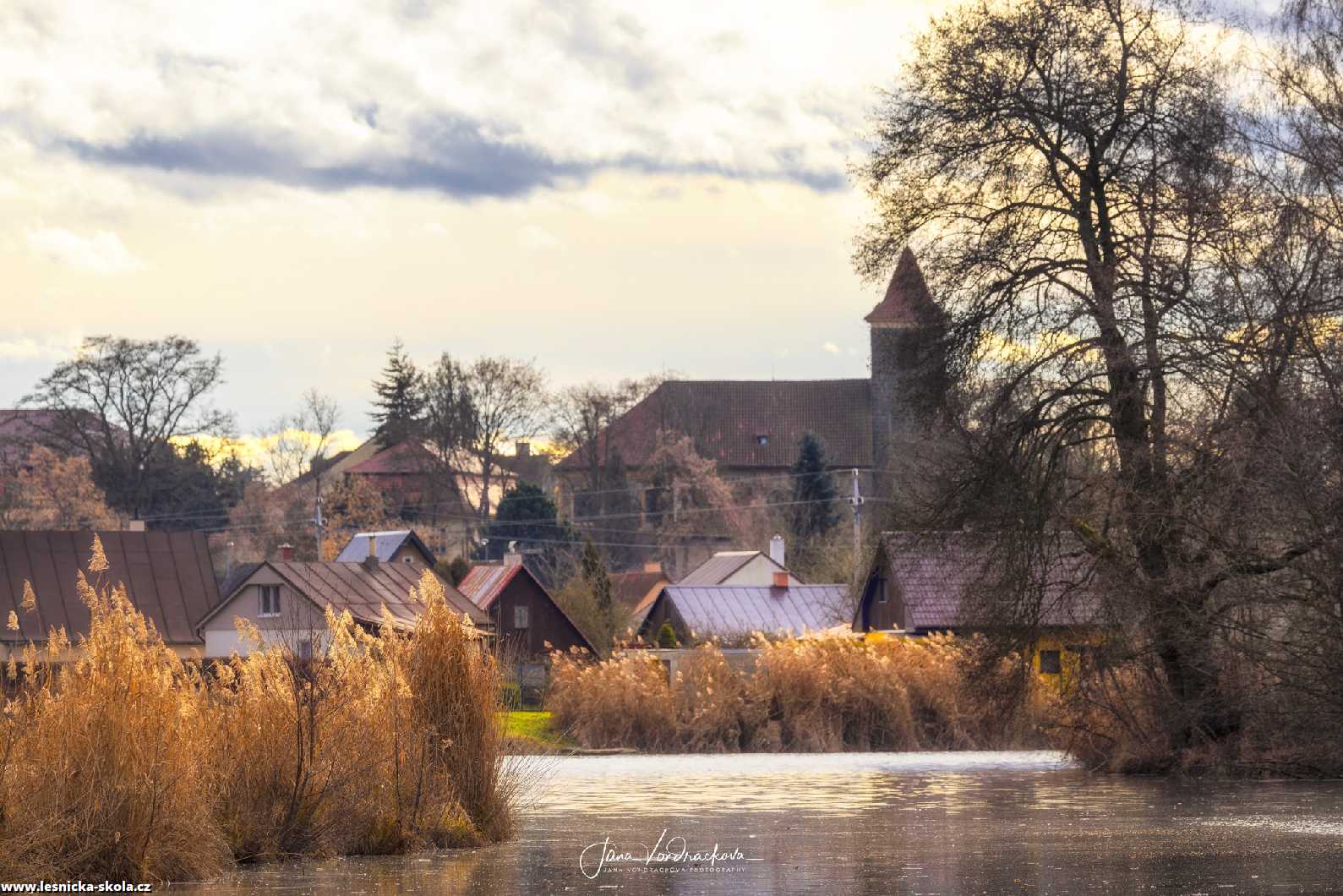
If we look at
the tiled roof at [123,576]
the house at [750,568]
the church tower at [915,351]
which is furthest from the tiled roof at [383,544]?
the church tower at [915,351]

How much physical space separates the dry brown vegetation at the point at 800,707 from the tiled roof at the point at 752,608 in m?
26.2

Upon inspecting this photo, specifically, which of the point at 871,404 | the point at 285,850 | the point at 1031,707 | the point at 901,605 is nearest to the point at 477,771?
the point at 285,850

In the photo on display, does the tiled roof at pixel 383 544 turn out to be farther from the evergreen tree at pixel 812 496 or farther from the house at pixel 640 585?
the evergreen tree at pixel 812 496

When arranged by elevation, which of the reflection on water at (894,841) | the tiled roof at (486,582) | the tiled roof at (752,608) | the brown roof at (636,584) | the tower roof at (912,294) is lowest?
the reflection on water at (894,841)

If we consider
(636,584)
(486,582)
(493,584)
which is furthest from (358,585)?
(636,584)

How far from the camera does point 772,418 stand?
12581 centimetres

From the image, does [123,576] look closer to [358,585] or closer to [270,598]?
[270,598]

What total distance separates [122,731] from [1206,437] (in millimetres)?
17775

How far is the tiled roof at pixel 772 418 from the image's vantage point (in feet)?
400

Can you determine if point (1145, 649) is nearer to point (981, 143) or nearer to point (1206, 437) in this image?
point (1206, 437)

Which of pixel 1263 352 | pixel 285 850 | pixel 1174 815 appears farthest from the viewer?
pixel 1263 352

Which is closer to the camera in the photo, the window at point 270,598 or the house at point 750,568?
the window at point 270,598

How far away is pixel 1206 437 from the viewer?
27.3 m

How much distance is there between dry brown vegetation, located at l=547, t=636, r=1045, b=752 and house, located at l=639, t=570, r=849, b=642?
26.1 meters
